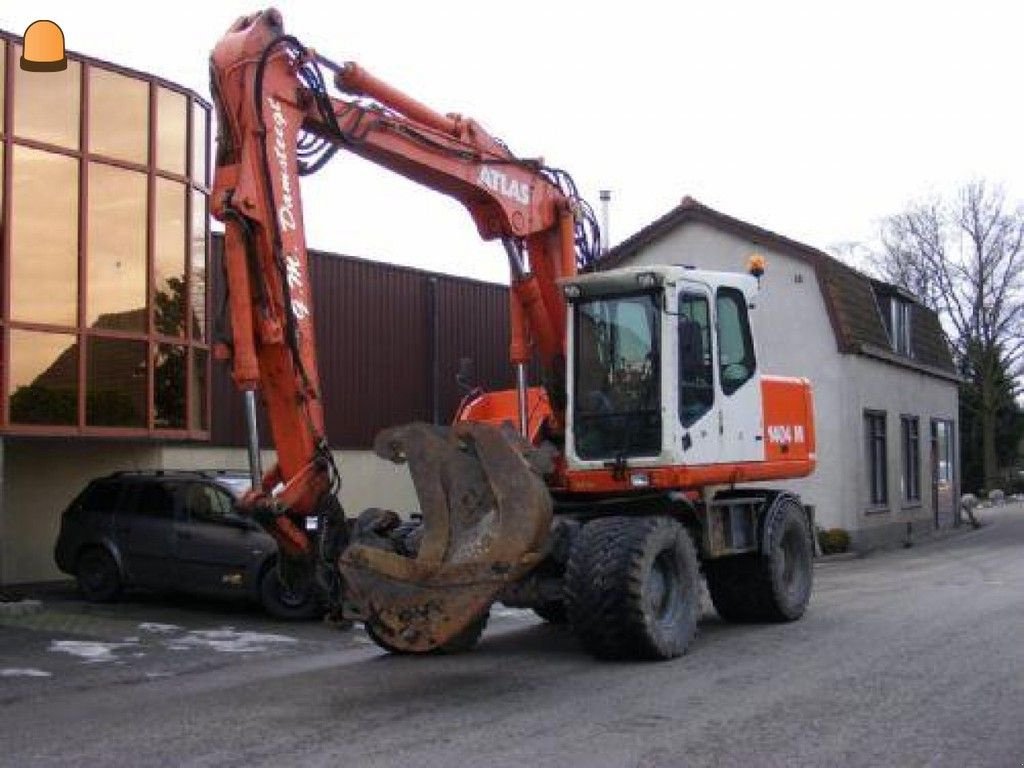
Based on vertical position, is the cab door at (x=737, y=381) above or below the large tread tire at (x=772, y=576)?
above

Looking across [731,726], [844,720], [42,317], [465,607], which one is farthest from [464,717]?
[42,317]

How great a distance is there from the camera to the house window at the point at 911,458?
28.1m

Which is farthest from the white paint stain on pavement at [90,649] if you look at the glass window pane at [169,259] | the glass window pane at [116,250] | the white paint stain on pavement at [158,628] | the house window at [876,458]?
the house window at [876,458]

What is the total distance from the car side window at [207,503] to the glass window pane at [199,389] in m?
1.37

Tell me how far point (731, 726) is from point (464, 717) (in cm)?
169

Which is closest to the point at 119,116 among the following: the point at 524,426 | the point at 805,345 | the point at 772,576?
the point at 524,426

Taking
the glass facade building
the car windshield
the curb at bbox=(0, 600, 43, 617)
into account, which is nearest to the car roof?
the car windshield

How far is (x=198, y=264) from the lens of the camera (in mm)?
15828

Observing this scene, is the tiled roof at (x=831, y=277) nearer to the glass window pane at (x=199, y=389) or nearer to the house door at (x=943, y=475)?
the house door at (x=943, y=475)

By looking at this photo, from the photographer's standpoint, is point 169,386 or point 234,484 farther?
point 169,386

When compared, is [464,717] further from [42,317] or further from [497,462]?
[42,317]

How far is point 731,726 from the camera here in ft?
24.6

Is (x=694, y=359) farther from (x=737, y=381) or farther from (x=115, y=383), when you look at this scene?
(x=115, y=383)

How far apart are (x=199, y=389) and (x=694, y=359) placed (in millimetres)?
7412
